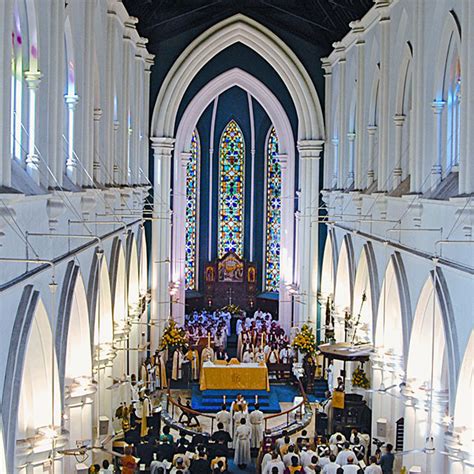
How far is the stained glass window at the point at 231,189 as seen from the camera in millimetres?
43344

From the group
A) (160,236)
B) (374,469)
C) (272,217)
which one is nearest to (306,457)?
(374,469)

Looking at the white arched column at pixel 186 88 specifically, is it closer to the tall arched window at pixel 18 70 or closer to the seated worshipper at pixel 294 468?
the seated worshipper at pixel 294 468

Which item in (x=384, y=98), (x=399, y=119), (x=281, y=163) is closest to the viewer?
(x=399, y=119)

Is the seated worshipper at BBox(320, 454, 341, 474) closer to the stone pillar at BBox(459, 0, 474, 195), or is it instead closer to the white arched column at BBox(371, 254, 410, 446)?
the white arched column at BBox(371, 254, 410, 446)

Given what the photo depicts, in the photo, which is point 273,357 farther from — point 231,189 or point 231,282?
point 231,189

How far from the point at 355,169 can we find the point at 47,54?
1377 cm

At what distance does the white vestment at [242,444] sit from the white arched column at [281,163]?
13036 mm

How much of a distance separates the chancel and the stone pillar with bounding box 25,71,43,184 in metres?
0.03

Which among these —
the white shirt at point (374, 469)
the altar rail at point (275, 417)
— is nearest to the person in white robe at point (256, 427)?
the altar rail at point (275, 417)

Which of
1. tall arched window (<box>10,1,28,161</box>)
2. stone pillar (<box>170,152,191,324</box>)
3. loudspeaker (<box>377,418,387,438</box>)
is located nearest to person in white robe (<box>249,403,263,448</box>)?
loudspeaker (<box>377,418,387,438</box>)

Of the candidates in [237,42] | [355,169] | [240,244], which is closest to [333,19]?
[237,42]

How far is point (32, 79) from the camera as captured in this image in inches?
624

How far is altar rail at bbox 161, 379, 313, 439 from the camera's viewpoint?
26.8 metres

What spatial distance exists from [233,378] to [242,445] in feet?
18.0
